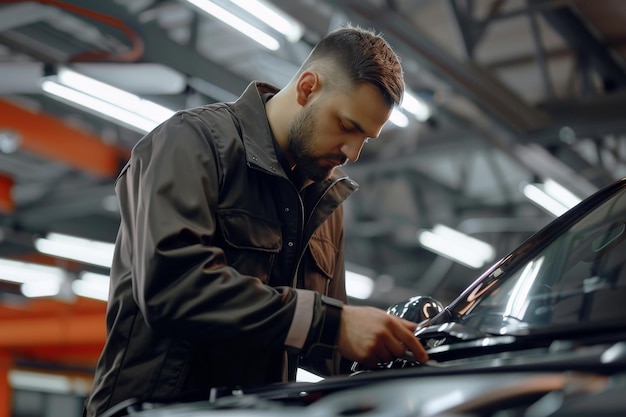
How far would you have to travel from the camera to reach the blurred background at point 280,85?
462 centimetres

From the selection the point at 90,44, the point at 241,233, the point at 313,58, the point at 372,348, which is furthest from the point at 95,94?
the point at 372,348

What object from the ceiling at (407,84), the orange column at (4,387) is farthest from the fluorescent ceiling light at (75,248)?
the orange column at (4,387)

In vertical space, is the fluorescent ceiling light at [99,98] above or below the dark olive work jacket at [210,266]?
above

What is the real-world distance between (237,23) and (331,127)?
203 centimetres

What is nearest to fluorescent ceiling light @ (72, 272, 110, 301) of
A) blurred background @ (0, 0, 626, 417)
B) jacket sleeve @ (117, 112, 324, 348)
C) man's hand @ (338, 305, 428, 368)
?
blurred background @ (0, 0, 626, 417)

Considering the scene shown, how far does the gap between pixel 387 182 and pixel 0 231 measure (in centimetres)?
468

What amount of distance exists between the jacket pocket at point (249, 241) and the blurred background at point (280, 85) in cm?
209

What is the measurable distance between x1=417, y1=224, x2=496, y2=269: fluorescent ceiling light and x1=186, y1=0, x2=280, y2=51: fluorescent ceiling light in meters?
5.49

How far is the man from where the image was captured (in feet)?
4.85

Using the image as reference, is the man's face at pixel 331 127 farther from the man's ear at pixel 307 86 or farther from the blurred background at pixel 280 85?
the blurred background at pixel 280 85

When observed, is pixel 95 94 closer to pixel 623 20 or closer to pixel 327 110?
pixel 327 110

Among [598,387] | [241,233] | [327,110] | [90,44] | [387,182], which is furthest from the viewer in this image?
[387,182]

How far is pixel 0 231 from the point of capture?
8.62 metres

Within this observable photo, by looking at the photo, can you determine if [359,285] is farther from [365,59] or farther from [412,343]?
[412,343]
